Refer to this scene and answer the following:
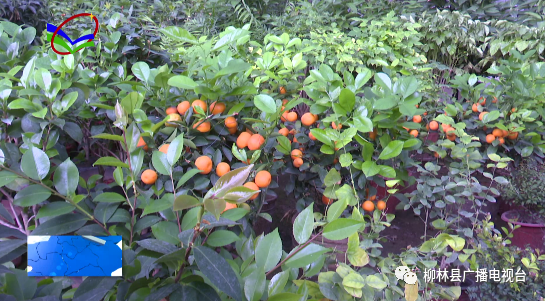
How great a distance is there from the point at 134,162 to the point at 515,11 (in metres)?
4.64

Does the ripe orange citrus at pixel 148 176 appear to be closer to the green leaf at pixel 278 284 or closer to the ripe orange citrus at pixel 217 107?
the ripe orange citrus at pixel 217 107

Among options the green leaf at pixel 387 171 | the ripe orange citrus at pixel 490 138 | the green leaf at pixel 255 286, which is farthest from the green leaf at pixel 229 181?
the ripe orange citrus at pixel 490 138

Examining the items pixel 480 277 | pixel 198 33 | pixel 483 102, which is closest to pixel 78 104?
pixel 480 277

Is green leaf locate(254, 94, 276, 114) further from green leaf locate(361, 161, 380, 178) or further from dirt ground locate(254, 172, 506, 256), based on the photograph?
dirt ground locate(254, 172, 506, 256)

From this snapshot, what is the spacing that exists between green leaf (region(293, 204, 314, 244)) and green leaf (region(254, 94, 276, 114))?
1.25 ft

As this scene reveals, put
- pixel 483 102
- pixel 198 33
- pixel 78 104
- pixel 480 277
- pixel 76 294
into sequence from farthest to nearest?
pixel 198 33, pixel 483 102, pixel 480 277, pixel 78 104, pixel 76 294

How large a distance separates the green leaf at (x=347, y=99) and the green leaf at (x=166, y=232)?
596 mm

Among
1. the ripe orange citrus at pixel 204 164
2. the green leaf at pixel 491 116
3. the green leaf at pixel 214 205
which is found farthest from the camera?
the green leaf at pixel 491 116

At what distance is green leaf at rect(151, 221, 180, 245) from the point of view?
1.95ft

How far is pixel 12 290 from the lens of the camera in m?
0.52

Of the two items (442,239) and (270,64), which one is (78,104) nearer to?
(270,64)

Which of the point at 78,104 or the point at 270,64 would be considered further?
the point at 270,64

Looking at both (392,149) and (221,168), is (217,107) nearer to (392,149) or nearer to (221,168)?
(221,168)

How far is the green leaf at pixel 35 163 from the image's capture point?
588mm
